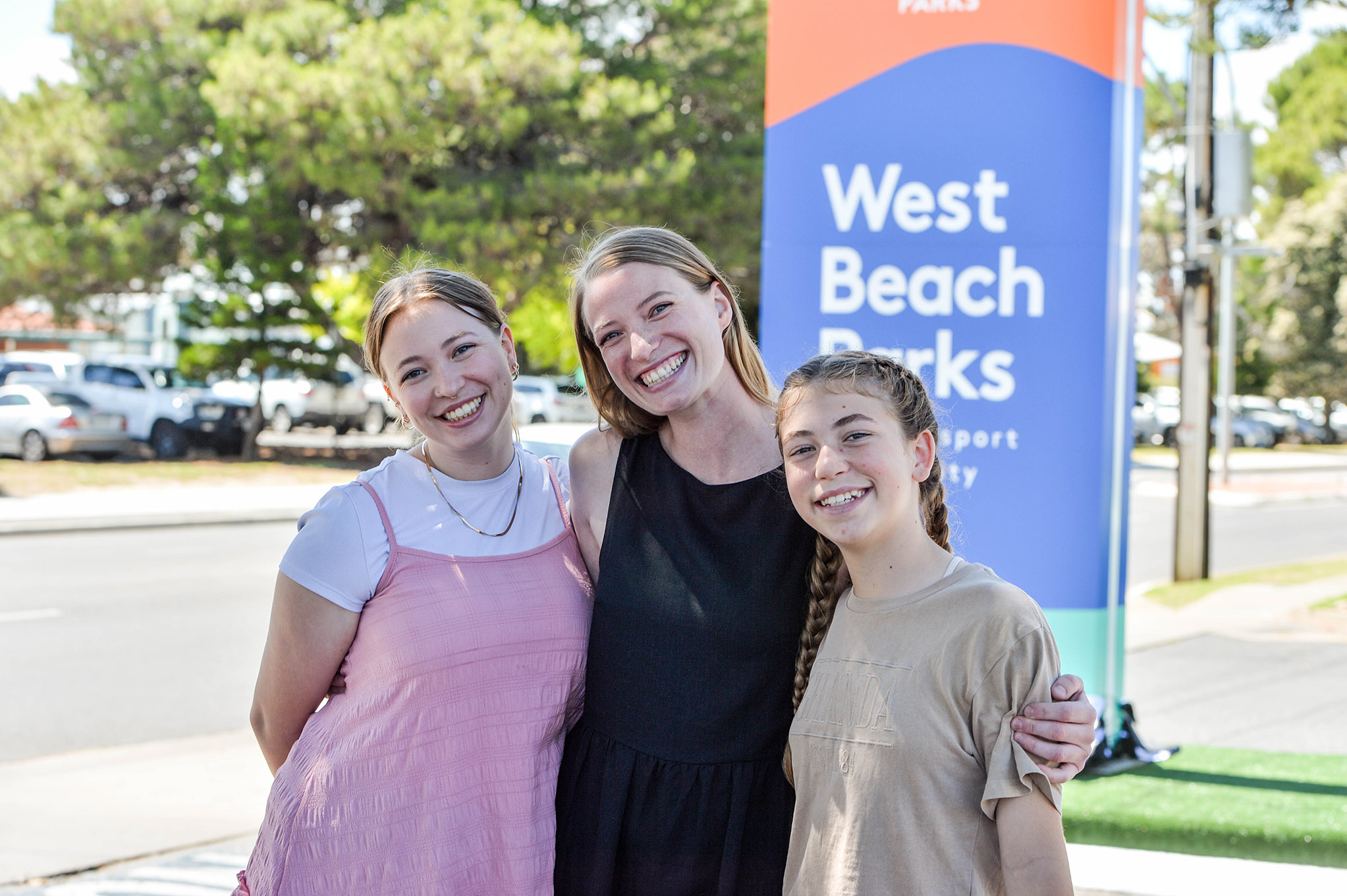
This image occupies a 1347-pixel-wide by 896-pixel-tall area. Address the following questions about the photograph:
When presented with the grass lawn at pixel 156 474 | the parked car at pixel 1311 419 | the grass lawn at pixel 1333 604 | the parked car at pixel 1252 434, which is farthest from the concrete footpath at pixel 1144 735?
the parked car at pixel 1311 419

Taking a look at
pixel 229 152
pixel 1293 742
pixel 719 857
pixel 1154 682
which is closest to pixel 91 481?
pixel 229 152

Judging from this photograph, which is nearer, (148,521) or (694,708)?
(694,708)

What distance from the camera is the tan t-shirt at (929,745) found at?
164 centimetres

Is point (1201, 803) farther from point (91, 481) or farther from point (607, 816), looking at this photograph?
point (91, 481)

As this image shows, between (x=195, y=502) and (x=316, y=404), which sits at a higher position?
(x=316, y=404)

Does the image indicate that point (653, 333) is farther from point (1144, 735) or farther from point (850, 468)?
point (1144, 735)

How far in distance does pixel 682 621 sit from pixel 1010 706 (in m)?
0.61

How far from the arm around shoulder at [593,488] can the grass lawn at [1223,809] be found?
9.31 feet

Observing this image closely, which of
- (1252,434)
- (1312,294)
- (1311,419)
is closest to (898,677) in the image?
(1252,434)

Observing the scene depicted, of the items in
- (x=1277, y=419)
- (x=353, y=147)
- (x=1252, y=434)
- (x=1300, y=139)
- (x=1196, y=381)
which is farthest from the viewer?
(x=1300, y=139)

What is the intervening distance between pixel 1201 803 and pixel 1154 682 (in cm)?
288

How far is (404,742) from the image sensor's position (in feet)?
6.36

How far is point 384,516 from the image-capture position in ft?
6.60

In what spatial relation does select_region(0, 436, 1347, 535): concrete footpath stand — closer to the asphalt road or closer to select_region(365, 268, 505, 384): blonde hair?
the asphalt road
